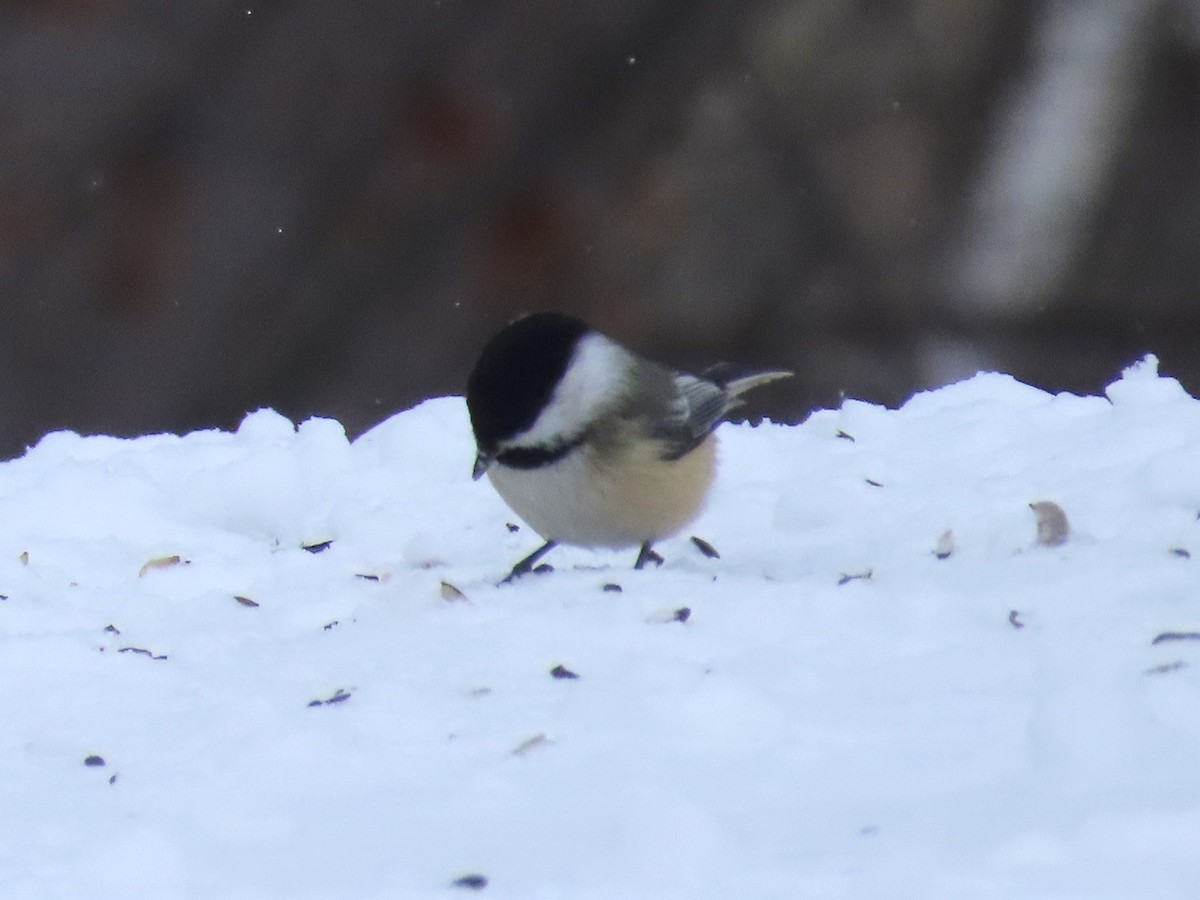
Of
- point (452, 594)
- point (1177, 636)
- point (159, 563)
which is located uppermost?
point (159, 563)

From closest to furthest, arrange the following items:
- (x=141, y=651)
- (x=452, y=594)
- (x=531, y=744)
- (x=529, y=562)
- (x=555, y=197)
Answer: (x=531, y=744) < (x=141, y=651) < (x=452, y=594) < (x=529, y=562) < (x=555, y=197)

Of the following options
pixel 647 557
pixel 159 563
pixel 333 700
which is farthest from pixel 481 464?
pixel 333 700

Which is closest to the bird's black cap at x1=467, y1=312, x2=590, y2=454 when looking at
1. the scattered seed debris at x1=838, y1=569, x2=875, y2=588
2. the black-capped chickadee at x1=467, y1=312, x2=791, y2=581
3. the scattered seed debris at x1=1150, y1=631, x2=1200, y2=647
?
the black-capped chickadee at x1=467, y1=312, x2=791, y2=581

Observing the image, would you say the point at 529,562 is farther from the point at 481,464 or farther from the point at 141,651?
the point at 141,651

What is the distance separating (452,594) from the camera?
2.71 m

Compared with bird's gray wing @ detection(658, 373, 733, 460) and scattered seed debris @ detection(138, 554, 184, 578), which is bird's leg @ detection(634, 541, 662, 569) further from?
scattered seed debris @ detection(138, 554, 184, 578)

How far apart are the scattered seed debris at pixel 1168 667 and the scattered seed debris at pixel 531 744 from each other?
0.68 m

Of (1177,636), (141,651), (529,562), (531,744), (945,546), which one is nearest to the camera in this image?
(531,744)

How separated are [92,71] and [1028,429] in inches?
137

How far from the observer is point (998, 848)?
A: 1.62 meters

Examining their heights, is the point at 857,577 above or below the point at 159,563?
below

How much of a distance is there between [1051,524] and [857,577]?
1.10 ft

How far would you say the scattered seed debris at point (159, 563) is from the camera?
3082 millimetres

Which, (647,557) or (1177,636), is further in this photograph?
(647,557)
